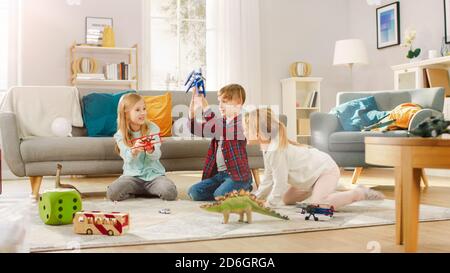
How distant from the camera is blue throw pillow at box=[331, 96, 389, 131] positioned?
167 inches

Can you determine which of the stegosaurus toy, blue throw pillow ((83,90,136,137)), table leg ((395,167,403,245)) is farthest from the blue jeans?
table leg ((395,167,403,245))

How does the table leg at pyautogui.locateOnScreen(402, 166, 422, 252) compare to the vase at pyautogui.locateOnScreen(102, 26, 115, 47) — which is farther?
the vase at pyautogui.locateOnScreen(102, 26, 115, 47)

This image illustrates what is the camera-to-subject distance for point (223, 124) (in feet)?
10.1

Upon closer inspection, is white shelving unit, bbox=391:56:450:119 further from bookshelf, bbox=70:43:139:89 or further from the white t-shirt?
bookshelf, bbox=70:43:139:89

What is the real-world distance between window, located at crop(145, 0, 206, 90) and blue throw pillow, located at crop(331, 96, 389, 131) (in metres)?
2.26

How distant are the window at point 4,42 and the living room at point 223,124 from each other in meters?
0.01

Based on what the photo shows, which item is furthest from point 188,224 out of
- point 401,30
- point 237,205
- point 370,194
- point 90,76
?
point 401,30

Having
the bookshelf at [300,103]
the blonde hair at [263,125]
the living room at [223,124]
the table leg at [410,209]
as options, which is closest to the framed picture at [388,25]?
the living room at [223,124]

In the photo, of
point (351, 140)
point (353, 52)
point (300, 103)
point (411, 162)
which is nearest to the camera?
point (411, 162)

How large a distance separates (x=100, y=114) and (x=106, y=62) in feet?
6.88

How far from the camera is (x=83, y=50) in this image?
557 centimetres

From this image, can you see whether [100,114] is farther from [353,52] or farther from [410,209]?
[353,52]

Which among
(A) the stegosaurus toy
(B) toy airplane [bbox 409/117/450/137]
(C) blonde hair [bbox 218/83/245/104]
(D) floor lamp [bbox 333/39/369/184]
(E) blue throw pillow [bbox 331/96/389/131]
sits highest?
(D) floor lamp [bbox 333/39/369/184]
